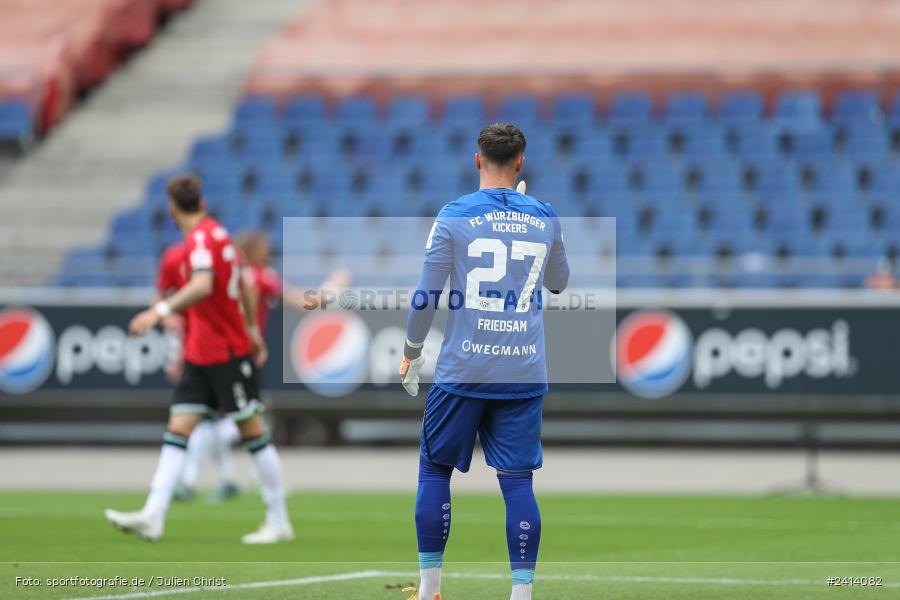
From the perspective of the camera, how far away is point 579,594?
8.10 metres

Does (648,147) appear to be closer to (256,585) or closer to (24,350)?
(24,350)

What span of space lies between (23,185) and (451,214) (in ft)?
73.3

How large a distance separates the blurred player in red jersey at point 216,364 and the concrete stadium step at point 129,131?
1353 cm

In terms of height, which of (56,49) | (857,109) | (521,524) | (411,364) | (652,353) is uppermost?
(56,49)

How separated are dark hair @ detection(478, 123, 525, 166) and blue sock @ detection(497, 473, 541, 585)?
1.54 meters

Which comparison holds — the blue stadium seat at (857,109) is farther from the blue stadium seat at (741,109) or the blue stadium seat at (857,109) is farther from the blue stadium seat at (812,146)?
the blue stadium seat at (741,109)

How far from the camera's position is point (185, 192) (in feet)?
35.6

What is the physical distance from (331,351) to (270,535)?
10.2 meters

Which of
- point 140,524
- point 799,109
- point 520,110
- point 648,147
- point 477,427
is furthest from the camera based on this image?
point 520,110

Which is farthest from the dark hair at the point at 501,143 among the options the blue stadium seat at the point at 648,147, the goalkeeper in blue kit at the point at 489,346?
the blue stadium seat at the point at 648,147

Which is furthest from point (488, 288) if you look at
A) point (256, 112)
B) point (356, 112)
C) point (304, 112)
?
point (256, 112)

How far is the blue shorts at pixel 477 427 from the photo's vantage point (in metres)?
7.15

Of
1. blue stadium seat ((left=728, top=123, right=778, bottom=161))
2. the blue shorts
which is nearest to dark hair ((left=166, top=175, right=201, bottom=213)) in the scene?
the blue shorts

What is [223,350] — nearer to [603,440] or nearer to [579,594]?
[579,594]
